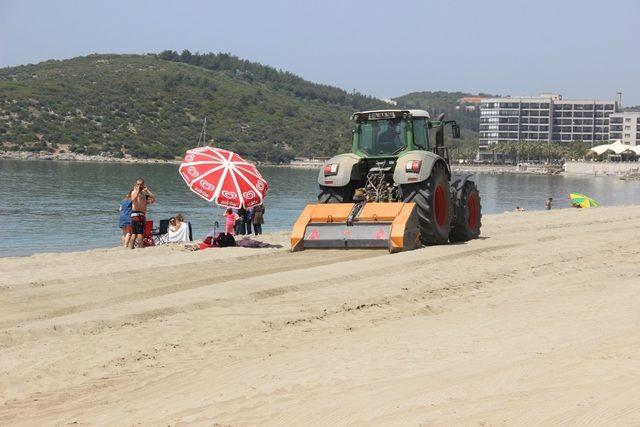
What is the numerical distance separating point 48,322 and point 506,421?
184 inches

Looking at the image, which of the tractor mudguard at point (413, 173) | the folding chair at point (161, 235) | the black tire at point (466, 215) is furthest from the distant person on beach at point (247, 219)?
the tractor mudguard at point (413, 173)

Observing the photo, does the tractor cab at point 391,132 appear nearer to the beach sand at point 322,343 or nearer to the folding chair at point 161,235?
A: the beach sand at point 322,343

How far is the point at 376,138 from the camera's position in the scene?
17078mm

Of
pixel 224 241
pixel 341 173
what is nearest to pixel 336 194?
pixel 341 173

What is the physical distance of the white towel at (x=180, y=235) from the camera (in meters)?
20.6

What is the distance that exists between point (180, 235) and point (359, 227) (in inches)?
254

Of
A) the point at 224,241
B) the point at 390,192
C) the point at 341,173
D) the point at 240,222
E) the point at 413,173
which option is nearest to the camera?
the point at 413,173

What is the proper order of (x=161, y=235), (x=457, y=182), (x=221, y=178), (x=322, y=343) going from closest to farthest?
(x=322, y=343) < (x=221, y=178) < (x=457, y=182) < (x=161, y=235)

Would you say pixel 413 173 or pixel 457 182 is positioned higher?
pixel 413 173

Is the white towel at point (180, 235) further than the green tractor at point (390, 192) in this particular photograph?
Yes

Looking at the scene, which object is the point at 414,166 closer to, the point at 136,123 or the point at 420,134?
the point at 420,134

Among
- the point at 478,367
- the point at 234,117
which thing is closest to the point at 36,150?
the point at 234,117

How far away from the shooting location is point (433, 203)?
53.2ft

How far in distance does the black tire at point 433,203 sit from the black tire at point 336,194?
1.08 m
